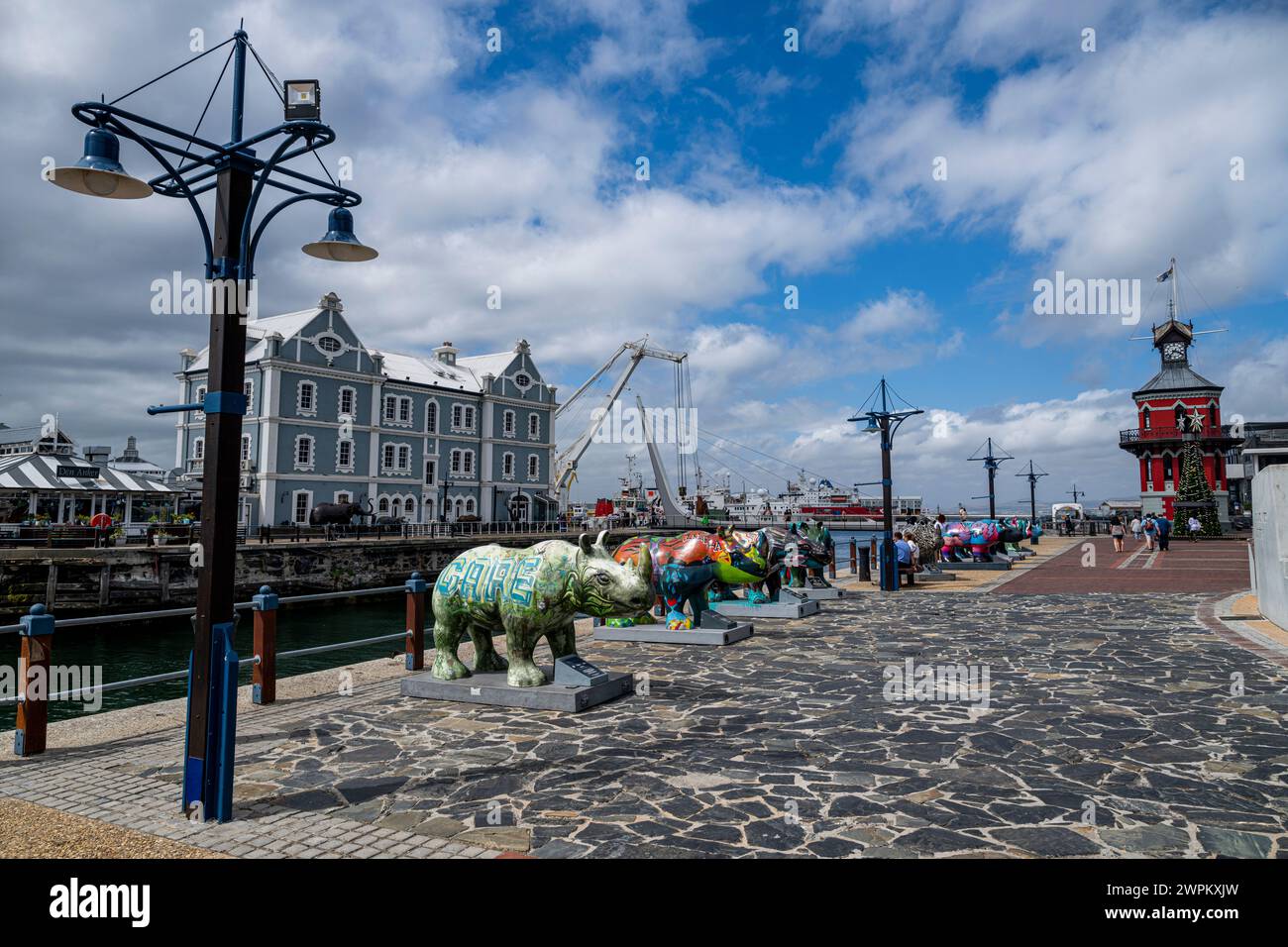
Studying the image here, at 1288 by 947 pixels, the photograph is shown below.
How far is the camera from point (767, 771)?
577 cm

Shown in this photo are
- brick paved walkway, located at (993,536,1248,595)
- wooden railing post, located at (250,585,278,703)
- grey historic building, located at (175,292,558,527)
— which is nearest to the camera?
wooden railing post, located at (250,585,278,703)

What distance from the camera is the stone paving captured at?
451 centimetres

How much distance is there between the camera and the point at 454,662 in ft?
26.9

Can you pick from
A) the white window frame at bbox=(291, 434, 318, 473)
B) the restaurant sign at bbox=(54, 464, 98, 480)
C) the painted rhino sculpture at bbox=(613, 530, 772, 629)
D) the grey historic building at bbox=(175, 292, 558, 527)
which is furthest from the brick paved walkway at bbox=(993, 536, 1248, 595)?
the restaurant sign at bbox=(54, 464, 98, 480)

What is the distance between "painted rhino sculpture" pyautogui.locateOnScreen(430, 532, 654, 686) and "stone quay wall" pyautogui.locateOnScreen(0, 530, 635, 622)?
52.9ft

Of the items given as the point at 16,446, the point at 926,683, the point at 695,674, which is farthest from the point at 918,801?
the point at 16,446

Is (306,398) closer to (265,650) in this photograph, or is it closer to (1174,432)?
(265,650)

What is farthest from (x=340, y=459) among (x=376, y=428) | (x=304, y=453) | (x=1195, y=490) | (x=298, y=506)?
(x=1195, y=490)

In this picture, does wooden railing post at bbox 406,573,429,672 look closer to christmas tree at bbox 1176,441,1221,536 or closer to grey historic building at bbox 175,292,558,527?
grey historic building at bbox 175,292,558,527

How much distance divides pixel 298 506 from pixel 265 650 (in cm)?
3370

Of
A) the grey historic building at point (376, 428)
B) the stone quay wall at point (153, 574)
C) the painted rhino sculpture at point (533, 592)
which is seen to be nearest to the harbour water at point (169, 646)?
the stone quay wall at point (153, 574)

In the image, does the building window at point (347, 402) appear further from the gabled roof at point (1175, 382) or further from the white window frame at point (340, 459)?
the gabled roof at point (1175, 382)

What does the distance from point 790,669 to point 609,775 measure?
457 cm

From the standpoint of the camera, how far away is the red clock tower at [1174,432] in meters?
53.0
